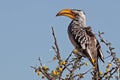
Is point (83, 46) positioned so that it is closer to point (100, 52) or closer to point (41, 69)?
point (100, 52)

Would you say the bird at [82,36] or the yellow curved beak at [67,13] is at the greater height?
the yellow curved beak at [67,13]

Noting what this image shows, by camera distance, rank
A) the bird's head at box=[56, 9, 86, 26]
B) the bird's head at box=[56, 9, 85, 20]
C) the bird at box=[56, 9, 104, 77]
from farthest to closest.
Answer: the bird's head at box=[56, 9, 86, 26] → the bird's head at box=[56, 9, 85, 20] → the bird at box=[56, 9, 104, 77]

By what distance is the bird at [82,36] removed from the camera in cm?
802

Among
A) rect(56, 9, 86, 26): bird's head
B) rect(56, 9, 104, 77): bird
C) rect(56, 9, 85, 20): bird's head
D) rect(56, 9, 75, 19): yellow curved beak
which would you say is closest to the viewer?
rect(56, 9, 104, 77): bird

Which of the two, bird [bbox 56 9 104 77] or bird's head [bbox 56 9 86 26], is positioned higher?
bird's head [bbox 56 9 86 26]

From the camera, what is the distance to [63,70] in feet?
15.8

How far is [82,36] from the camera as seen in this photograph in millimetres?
9039

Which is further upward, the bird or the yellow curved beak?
the yellow curved beak

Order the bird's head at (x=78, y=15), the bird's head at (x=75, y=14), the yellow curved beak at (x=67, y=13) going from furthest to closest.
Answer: the bird's head at (x=78, y=15), the bird's head at (x=75, y=14), the yellow curved beak at (x=67, y=13)

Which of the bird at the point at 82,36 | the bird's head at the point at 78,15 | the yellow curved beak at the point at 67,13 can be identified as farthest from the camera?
the bird's head at the point at 78,15

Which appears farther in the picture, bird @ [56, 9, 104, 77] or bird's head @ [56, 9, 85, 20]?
bird's head @ [56, 9, 85, 20]

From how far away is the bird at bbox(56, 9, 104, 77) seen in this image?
8019 mm

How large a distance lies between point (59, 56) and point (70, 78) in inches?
16.9

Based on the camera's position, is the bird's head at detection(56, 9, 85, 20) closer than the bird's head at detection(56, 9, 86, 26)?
Yes
